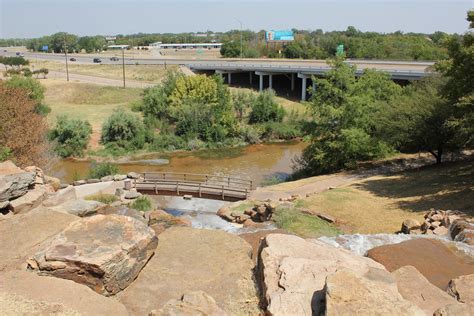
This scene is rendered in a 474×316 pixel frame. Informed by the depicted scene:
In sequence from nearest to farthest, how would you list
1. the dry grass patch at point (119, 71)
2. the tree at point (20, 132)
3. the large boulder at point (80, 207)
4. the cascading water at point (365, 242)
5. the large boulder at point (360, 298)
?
the large boulder at point (360, 298)
the cascading water at point (365, 242)
the large boulder at point (80, 207)
the tree at point (20, 132)
the dry grass patch at point (119, 71)

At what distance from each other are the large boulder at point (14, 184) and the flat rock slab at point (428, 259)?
1067 centimetres

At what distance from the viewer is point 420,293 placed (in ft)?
28.3

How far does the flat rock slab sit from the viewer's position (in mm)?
11411

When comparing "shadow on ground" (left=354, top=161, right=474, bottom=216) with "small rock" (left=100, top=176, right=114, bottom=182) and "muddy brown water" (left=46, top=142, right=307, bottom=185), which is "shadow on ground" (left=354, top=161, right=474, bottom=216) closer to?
"muddy brown water" (left=46, top=142, right=307, bottom=185)

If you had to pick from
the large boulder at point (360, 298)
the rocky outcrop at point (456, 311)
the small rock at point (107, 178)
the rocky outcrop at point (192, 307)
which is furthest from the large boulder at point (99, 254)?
the small rock at point (107, 178)

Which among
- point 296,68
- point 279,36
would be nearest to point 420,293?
point 296,68

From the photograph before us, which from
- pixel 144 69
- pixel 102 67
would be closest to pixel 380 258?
pixel 144 69

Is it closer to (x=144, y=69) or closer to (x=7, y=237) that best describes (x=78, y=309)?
(x=7, y=237)

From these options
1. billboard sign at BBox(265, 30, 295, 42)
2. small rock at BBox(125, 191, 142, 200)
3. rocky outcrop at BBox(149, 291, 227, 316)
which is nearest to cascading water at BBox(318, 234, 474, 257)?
rocky outcrop at BBox(149, 291, 227, 316)

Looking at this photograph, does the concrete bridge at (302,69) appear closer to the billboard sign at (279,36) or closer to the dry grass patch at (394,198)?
the dry grass patch at (394,198)

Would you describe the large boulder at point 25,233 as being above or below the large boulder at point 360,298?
below

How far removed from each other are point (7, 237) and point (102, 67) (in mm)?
87738

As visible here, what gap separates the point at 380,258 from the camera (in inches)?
473

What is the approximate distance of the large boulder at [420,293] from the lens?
827 cm
